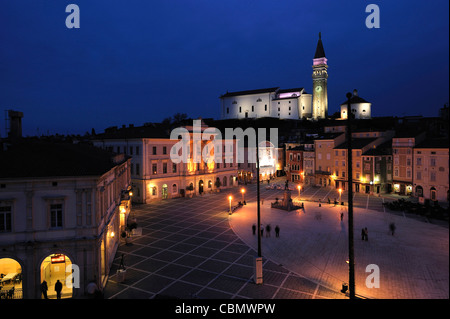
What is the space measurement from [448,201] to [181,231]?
97.1ft

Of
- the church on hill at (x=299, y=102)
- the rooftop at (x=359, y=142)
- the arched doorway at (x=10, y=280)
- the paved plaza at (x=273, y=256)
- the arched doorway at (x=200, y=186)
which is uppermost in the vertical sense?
the church on hill at (x=299, y=102)

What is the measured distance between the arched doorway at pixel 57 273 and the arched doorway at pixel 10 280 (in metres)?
1.46

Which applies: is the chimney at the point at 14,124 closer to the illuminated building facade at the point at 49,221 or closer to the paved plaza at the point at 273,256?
the illuminated building facade at the point at 49,221

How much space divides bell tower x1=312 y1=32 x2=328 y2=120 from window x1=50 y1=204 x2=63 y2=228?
11208cm

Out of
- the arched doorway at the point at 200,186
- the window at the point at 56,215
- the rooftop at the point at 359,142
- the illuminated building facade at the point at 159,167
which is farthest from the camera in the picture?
the rooftop at the point at 359,142

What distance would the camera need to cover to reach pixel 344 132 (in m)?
66.8

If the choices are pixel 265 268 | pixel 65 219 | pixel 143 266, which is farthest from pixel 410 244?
pixel 65 219

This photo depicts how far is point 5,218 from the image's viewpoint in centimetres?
1708

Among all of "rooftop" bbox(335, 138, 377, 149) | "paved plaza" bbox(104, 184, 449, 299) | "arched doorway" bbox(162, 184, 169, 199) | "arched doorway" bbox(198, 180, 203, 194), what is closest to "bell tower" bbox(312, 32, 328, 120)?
"rooftop" bbox(335, 138, 377, 149)

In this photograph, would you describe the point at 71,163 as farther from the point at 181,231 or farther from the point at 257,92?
the point at 257,92

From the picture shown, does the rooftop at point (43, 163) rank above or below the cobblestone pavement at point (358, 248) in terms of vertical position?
above

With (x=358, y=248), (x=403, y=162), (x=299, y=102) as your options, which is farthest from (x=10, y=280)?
(x=299, y=102)

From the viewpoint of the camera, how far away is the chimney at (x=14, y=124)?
2250cm

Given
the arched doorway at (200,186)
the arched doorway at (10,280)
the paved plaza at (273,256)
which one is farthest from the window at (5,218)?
the arched doorway at (200,186)
